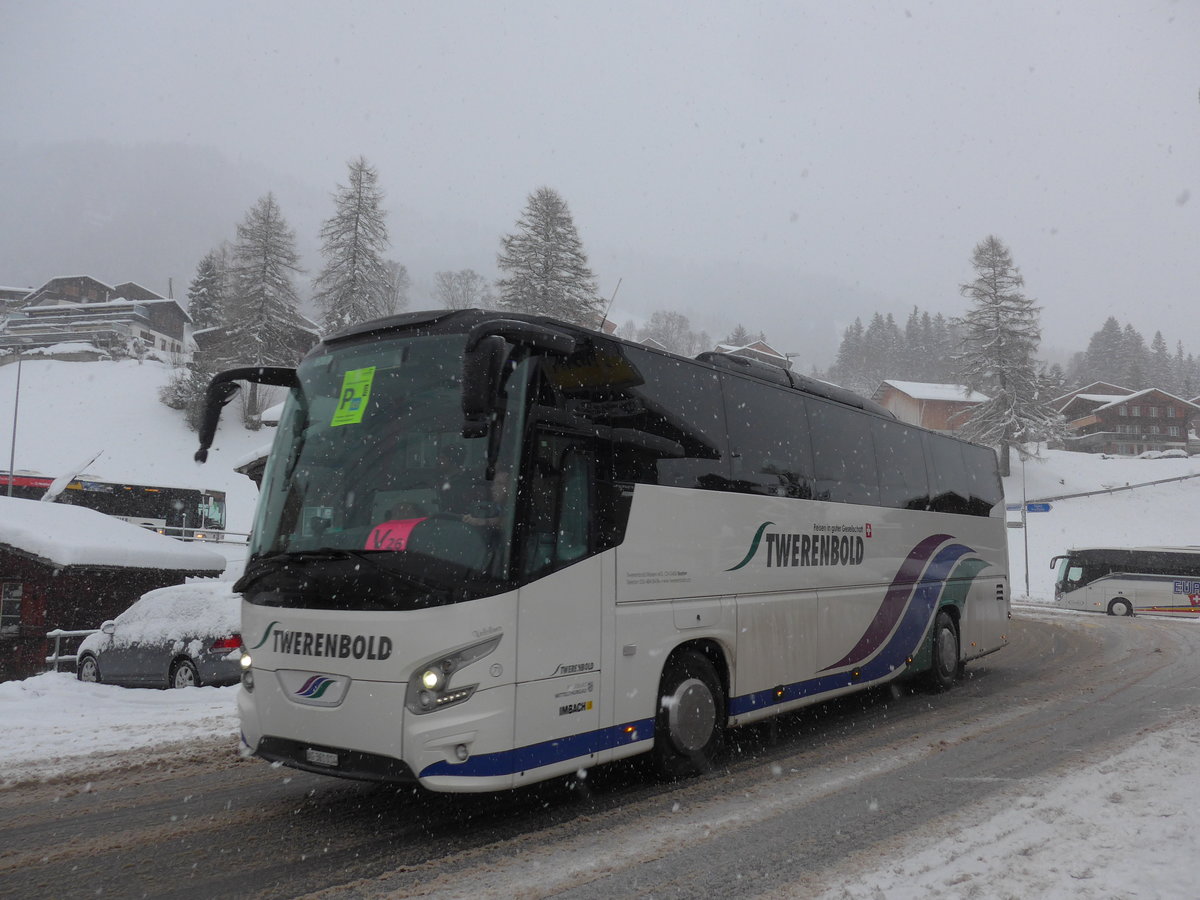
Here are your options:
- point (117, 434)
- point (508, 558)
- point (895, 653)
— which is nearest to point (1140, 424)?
point (895, 653)

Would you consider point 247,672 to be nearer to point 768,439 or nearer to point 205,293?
point 768,439

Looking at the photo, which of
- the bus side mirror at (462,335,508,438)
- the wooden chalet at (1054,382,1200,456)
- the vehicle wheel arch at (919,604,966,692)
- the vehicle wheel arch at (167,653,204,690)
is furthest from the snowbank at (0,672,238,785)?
the wooden chalet at (1054,382,1200,456)

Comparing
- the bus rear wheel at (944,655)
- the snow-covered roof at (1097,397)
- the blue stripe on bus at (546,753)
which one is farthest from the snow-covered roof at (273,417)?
the snow-covered roof at (1097,397)

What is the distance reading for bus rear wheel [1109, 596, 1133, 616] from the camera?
3388 cm

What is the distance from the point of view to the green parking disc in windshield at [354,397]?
232 inches

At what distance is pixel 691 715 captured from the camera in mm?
6875

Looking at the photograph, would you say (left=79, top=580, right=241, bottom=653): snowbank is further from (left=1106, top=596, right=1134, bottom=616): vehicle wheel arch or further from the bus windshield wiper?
(left=1106, top=596, right=1134, bottom=616): vehicle wheel arch

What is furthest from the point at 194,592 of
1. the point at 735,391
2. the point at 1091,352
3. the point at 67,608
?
the point at 1091,352

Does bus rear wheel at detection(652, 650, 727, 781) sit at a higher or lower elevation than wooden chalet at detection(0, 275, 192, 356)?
lower

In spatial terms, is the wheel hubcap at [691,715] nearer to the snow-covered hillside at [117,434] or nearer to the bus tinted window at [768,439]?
the bus tinted window at [768,439]

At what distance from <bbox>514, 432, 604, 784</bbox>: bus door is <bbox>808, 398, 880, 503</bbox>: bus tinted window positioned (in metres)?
3.84

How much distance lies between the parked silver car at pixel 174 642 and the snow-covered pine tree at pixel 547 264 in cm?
3508

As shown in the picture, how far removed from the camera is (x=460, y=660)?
5086 mm

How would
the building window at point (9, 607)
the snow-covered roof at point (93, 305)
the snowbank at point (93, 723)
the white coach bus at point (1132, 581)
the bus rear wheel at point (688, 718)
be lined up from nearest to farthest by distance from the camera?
the bus rear wheel at point (688, 718)
the snowbank at point (93, 723)
the building window at point (9, 607)
the white coach bus at point (1132, 581)
the snow-covered roof at point (93, 305)
